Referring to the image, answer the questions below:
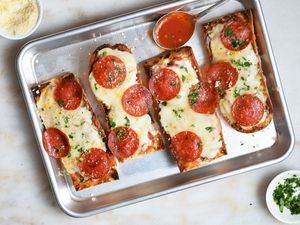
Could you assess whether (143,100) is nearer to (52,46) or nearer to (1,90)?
(52,46)

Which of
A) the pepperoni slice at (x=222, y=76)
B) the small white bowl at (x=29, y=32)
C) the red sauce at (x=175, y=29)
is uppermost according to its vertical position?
the small white bowl at (x=29, y=32)

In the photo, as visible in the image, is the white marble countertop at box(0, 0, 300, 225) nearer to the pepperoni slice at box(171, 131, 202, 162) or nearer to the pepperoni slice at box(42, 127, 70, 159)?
the pepperoni slice at box(42, 127, 70, 159)

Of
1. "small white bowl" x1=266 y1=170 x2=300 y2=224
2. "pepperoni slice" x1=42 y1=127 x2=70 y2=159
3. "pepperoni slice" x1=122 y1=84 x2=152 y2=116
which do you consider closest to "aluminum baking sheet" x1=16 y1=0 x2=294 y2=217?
"pepperoni slice" x1=42 y1=127 x2=70 y2=159

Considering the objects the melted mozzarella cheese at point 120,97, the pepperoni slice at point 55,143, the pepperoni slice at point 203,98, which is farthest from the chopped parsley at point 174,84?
the pepperoni slice at point 55,143

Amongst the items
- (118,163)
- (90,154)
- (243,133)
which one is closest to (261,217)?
(243,133)

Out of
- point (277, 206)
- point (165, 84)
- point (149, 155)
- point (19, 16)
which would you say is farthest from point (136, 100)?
point (277, 206)

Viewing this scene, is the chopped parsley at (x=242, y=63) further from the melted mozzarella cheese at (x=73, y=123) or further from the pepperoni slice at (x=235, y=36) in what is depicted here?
the melted mozzarella cheese at (x=73, y=123)
